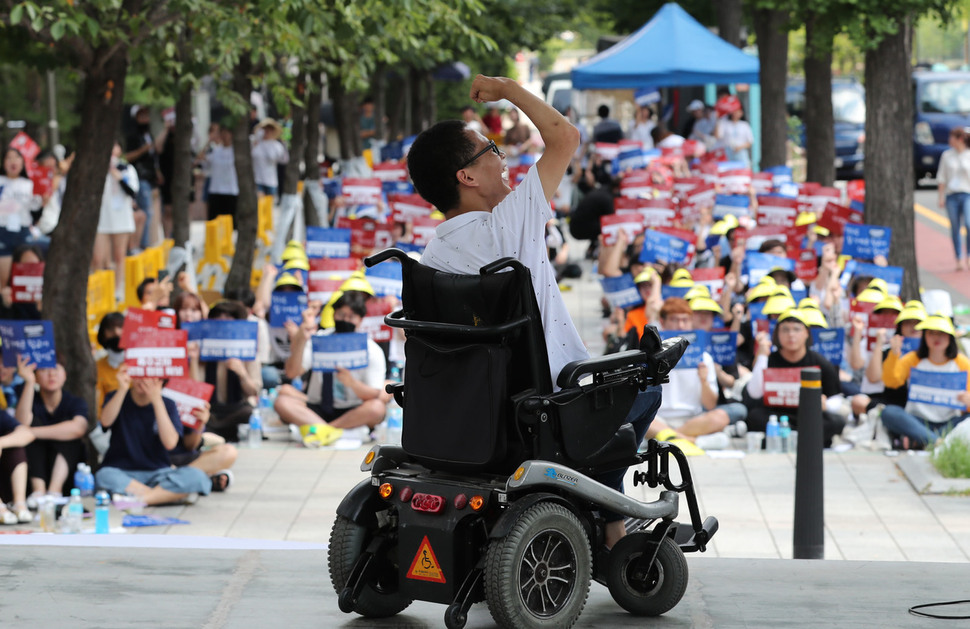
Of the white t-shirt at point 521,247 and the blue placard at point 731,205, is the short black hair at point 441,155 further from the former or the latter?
the blue placard at point 731,205

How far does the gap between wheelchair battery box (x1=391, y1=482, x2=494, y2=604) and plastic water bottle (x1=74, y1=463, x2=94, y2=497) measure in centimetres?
498

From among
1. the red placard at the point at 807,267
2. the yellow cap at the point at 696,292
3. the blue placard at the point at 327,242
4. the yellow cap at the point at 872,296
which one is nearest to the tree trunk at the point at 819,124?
the red placard at the point at 807,267

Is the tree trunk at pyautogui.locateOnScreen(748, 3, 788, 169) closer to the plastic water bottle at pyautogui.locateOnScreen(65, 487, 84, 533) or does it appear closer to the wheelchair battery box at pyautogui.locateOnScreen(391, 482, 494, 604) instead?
the plastic water bottle at pyautogui.locateOnScreen(65, 487, 84, 533)

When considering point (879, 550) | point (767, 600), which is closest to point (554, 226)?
point (879, 550)

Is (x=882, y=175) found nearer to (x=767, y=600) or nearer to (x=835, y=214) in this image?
(x=835, y=214)

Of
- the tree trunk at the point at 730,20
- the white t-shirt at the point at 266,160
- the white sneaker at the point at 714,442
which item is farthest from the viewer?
the tree trunk at the point at 730,20

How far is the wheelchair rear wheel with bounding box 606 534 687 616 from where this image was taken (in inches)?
189

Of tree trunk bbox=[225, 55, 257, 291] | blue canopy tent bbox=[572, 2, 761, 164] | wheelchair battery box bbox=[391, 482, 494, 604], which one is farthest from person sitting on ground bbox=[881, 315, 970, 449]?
blue canopy tent bbox=[572, 2, 761, 164]

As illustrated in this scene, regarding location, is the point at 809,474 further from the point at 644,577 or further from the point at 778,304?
the point at 778,304

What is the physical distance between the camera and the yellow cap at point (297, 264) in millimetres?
13758

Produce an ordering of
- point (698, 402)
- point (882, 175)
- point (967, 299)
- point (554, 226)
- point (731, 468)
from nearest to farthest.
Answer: point (731, 468) → point (698, 402) → point (882, 175) → point (967, 299) → point (554, 226)

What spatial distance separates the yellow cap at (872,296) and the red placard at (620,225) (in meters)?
3.67

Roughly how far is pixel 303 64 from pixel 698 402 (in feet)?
20.2

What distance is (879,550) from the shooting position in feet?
26.4
